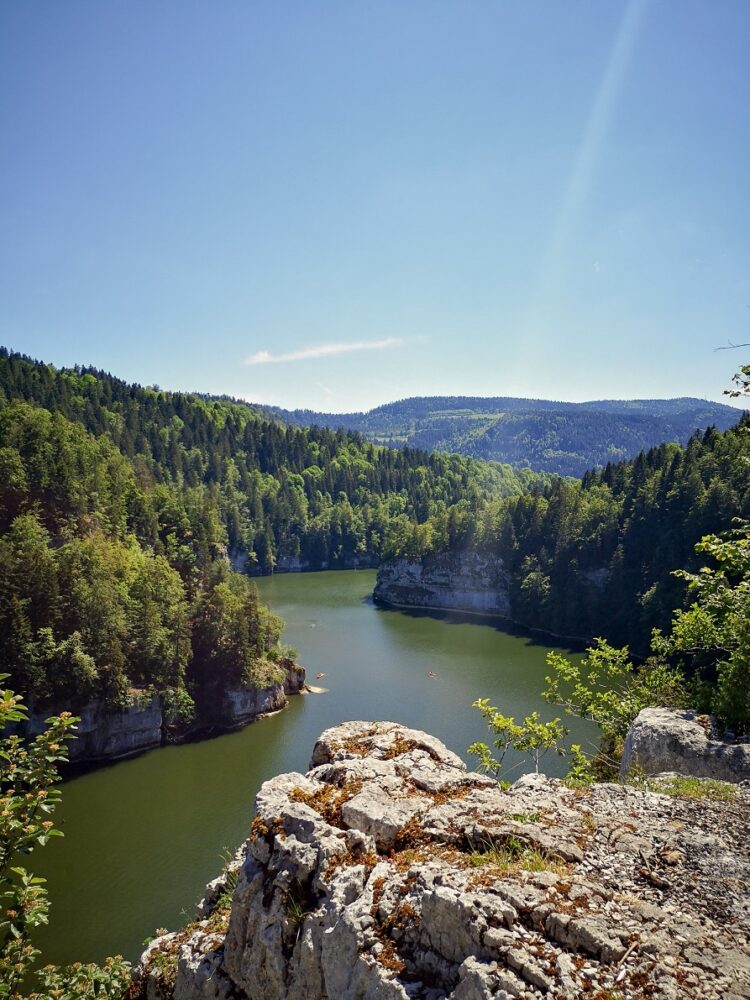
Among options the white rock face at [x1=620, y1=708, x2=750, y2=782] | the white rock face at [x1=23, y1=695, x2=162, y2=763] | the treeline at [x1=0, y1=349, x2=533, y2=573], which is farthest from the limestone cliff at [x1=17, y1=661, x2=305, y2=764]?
the treeline at [x1=0, y1=349, x2=533, y2=573]

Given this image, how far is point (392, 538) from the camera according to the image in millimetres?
102938

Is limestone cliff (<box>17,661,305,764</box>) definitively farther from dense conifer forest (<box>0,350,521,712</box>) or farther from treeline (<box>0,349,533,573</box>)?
treeline (<box>0,349,533,573</box>)

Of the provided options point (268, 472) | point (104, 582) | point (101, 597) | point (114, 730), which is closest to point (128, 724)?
point (114, 730)

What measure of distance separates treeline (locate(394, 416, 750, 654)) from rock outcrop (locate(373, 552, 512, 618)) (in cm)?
185

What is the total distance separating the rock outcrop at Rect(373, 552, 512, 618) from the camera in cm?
8638

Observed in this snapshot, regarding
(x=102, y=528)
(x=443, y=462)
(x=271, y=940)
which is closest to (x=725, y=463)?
(x=102, y=528)

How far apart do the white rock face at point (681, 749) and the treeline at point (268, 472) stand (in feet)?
284

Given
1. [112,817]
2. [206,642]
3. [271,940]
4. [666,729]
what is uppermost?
[666,729]

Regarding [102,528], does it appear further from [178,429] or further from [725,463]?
[178,429]

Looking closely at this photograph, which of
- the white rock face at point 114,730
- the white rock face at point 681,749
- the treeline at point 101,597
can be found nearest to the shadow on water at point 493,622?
the treeline at point 101,597

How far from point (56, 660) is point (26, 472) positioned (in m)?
18.0

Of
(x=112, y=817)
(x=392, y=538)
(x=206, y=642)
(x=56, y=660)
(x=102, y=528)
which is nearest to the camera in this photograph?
(x=112, y=817)

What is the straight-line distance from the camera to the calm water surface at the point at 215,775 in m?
25.0

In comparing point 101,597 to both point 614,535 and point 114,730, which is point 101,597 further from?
point 614,535
